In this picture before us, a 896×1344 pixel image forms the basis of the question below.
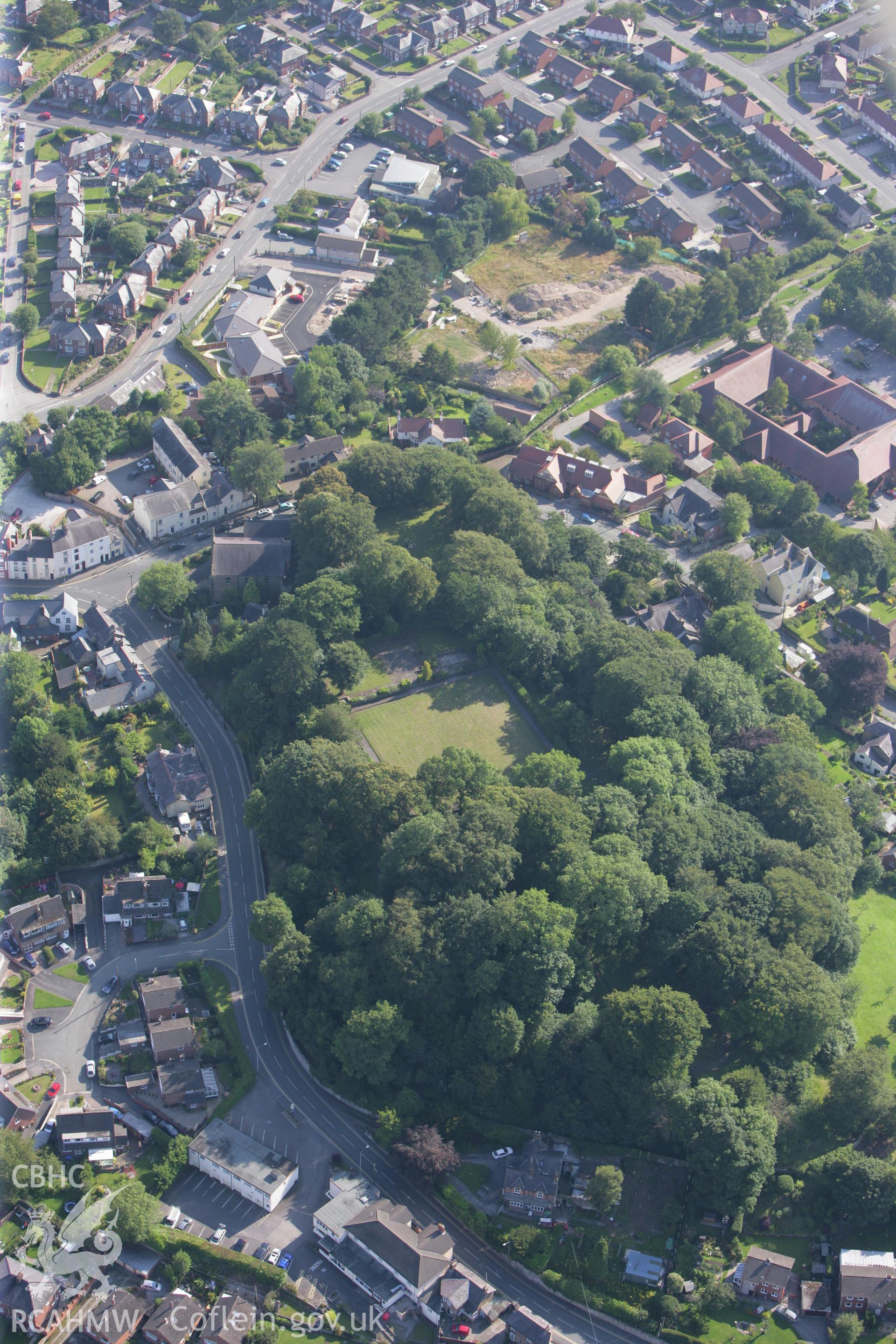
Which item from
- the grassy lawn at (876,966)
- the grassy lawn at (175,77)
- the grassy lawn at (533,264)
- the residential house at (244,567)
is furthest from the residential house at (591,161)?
the grassy lawn at (876,966)

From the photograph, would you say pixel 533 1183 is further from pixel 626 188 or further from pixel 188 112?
pixel 188 112

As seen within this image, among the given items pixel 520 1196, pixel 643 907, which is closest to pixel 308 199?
pixel 643 907

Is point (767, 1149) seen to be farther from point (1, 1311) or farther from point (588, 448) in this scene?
point (588, 448)

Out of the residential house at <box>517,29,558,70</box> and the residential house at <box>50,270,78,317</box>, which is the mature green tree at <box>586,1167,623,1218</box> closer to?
the residential house at <box>50,270,78,317</box>

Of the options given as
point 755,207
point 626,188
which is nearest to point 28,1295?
point 626,188

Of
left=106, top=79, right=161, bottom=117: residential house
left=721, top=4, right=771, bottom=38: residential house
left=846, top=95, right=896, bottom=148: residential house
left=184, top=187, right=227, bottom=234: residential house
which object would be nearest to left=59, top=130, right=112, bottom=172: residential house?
left=106, top=79, right=161, bottom=117: residential house

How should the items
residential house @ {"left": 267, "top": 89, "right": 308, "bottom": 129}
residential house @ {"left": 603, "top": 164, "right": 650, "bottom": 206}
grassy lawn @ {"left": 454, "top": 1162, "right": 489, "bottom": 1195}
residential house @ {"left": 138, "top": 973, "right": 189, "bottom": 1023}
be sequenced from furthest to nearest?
residential house @ {"left": 267, "top": 89, "right": 308, "bottom": 129}, residential house @ {"left": 603, "top": 164, "right": 650, "bottom": 206}, residential house @ {"left": 138, "top": 973, "right": 189, "bottom": 1023}, grassy lawn @ {"left": 454, "top": 1162, "right": 489, "bottom": 1195}
